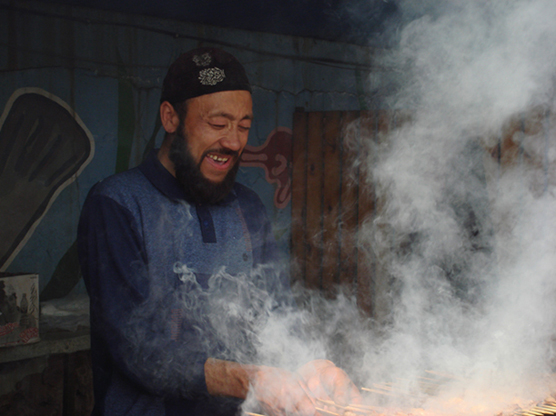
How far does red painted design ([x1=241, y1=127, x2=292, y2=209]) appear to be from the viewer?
181 inches

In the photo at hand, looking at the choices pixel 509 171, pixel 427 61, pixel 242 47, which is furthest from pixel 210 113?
pixel 427 61

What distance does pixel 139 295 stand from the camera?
1.90m

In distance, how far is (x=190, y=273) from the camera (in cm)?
213

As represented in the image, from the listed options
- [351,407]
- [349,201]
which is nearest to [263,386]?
[351,407]

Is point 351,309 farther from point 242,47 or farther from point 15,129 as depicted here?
point 15,129

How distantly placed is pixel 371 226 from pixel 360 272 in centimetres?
44

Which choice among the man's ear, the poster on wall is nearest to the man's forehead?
the man's ear

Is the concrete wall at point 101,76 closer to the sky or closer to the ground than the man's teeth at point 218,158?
closer to the sky

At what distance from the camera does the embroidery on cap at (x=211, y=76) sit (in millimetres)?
2236

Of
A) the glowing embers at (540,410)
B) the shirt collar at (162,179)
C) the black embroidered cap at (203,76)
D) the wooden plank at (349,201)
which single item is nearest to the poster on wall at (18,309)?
the shirt collar at (162,179)

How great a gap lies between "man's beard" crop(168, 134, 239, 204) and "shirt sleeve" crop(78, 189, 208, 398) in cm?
34

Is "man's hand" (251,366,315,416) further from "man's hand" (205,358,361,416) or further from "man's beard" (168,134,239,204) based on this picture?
"man's beard" (168,134,239,204)

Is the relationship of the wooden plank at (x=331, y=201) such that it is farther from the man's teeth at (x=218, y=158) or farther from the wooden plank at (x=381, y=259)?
the man's teeth at (x=218, y=158)

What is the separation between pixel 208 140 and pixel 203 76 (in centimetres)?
30
